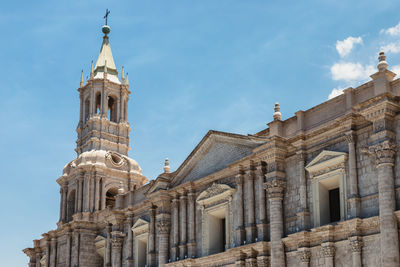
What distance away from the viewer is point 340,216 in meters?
24.1

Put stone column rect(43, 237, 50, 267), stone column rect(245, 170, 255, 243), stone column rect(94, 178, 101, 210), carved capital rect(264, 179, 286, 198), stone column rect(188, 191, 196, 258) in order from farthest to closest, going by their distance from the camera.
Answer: stone column rect(43, 237, 50, 267), stone column rect(94, 178, 101, 210), stone column rect(188, 191, 196, 258), stone column rect(245, 170, 255, 243), carved capital rect(264, 179, 286, 198)

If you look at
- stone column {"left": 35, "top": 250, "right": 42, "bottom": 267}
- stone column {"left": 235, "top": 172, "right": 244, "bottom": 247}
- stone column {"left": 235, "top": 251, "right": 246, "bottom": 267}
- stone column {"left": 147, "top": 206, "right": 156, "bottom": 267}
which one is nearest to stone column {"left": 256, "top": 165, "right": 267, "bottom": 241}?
stone column {"left": 235, "top": 172, "right": 244, "bottom": 247}

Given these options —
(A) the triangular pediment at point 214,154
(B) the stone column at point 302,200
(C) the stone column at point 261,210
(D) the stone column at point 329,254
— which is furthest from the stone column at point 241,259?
(D) the stone column at point 329,254

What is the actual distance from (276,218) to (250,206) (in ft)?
6.46

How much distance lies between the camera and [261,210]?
26.4 meters

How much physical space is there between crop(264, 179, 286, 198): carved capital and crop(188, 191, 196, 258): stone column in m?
6.07

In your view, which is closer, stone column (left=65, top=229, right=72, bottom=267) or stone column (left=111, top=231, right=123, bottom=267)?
stone column (left=111, top=231, right=123, bottom=267)

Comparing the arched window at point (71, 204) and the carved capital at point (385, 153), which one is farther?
the arched window at point (71, 204)

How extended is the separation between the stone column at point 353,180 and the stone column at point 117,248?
17.4m

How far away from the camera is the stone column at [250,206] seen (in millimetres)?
26734

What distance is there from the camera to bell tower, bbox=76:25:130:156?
42938 mm

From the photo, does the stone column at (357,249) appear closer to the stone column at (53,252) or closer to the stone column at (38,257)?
the stone column at (53,252)

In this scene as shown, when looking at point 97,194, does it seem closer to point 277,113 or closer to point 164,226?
point 164,226

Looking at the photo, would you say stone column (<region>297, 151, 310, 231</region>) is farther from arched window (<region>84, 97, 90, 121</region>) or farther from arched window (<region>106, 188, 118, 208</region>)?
arched window (<region>84, 97, 90, 121</region>)
